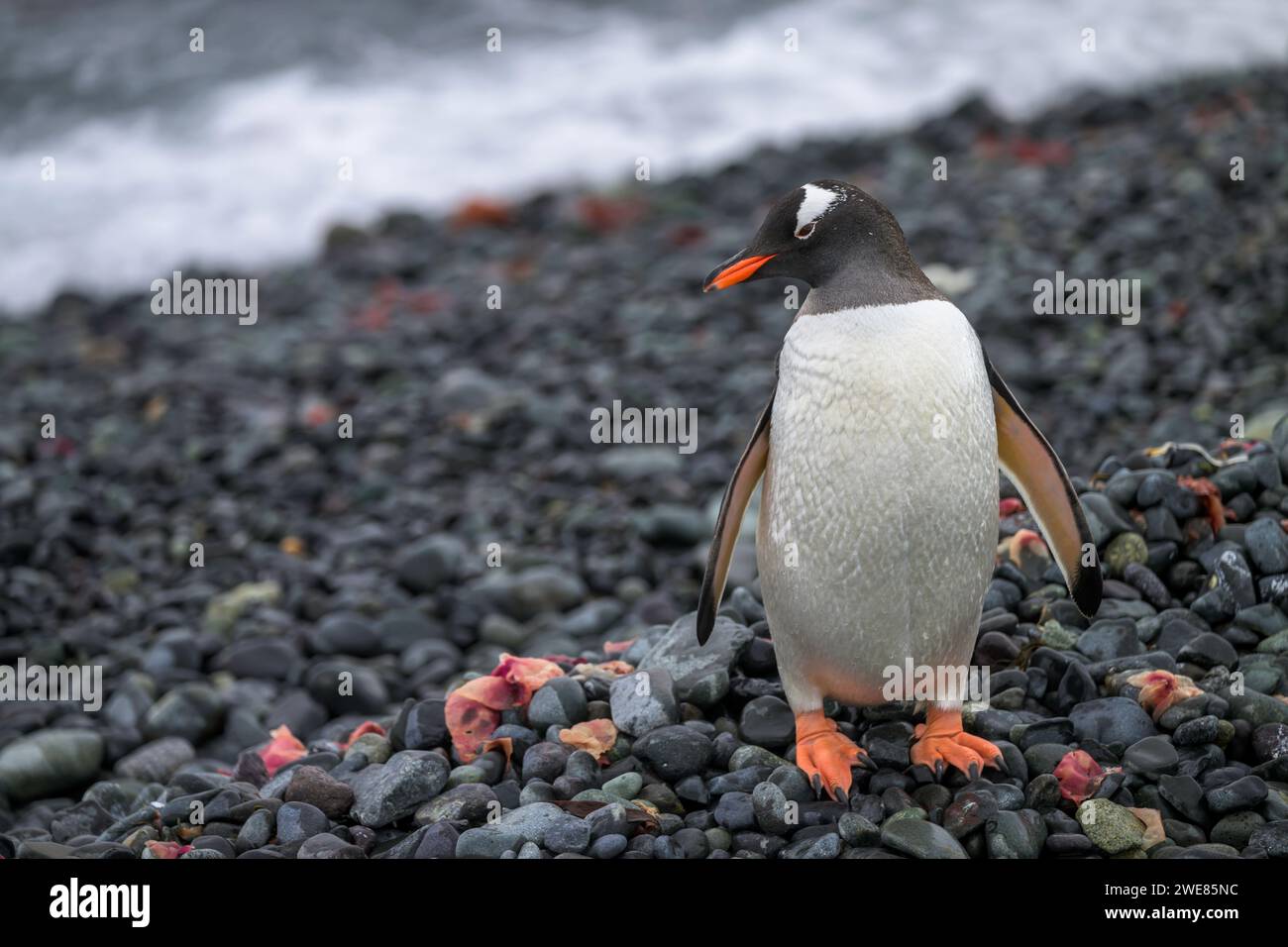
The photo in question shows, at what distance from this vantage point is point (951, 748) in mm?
3559

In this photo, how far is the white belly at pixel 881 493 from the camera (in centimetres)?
348

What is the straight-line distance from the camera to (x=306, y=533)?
786cm

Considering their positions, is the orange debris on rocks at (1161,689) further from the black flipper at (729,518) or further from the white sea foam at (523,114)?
the white sea foam at (523,114)

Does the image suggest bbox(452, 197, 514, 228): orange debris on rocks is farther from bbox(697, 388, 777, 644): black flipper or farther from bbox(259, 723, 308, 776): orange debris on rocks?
bbox(697, 388, 777, 644): black flipper

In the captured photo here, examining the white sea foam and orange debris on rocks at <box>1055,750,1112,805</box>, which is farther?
the white sea foam

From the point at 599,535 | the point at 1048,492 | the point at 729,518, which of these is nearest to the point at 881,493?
the point at 729,518

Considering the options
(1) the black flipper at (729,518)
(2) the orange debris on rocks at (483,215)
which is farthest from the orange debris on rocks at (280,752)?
(2) the orange debris on rocks at (483,215)

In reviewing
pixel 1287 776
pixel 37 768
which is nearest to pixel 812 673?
pixel 1287 776

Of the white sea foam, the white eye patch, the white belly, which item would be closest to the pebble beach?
the white belly

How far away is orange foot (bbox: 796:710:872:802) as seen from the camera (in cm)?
351

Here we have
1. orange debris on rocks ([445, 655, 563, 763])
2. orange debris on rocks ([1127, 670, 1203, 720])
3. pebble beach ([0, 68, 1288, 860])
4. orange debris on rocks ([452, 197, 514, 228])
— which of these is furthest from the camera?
orange debris on rocks ([452, 197, 514, 228])

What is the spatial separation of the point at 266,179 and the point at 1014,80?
9.84 metres

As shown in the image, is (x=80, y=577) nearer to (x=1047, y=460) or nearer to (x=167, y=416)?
(x=167, y=416)

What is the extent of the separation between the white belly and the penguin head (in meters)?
0.16
